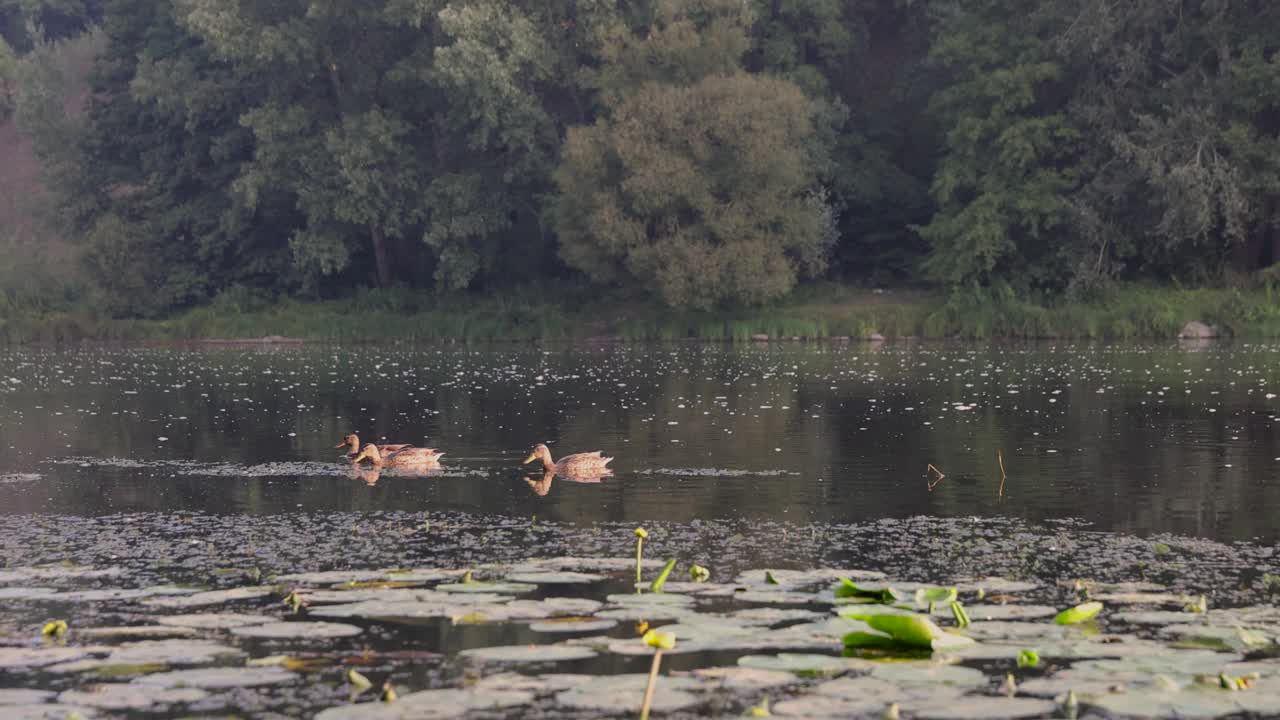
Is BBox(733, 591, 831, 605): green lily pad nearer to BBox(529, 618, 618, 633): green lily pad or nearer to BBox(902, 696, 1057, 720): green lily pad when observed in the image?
BBox(529, 618, 618, 633): green lily pad

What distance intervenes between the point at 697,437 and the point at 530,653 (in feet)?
43.8

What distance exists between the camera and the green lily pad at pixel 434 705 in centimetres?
783

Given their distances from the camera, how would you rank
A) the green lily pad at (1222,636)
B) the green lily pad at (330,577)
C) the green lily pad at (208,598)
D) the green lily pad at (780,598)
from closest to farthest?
the green lily pad at (1222,636)
the green lily pad at (780,598)
the green lily pad at (208,598)
the green lily pad at (330,577)

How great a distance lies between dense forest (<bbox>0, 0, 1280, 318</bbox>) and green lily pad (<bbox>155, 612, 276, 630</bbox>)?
148 ft

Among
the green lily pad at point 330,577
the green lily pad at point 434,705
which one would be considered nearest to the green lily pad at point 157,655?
the green lily pad at point 434,705

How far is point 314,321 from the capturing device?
63.8m

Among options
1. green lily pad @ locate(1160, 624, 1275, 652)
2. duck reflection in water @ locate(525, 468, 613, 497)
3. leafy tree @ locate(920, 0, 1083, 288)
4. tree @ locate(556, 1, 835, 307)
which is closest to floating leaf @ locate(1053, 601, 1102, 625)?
green lily pad @ locate(1160, 624, 1275, 652)

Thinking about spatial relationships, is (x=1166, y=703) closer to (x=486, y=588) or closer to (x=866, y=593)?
(x=866, y=593)

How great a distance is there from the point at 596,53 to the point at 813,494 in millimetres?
47420

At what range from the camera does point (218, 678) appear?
28.0ft

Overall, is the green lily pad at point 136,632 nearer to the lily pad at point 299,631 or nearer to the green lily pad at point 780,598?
the lily pad at point 299,631

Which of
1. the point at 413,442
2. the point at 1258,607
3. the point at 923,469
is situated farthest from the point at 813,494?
the point at 413,442

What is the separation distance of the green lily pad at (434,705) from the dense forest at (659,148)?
46198 millimetres

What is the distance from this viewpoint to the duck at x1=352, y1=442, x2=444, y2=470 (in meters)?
18.9
